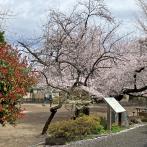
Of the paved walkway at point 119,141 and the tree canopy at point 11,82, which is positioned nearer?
the tree canopy at point 11,82

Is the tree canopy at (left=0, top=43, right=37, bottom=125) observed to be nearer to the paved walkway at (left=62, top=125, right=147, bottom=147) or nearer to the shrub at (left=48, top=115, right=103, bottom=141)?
the paved walkway at (left=62, top=125, right=147, bottom=147)

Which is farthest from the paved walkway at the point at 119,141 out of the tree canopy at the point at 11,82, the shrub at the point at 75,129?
the tree canopy at the point at 11,82

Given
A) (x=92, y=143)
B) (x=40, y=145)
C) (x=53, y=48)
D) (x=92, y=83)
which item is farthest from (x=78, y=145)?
→ (x=92, y=83)

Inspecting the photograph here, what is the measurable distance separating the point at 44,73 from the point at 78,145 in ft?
34.1

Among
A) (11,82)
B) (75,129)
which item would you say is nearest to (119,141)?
(75,129)

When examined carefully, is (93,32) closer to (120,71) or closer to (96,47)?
(96,47)

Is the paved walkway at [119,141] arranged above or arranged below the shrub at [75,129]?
below

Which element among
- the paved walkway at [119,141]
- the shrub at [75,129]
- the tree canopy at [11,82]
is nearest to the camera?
the tree canopy at [11,82]

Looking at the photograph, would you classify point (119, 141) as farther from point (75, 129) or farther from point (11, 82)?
point (11, 82)

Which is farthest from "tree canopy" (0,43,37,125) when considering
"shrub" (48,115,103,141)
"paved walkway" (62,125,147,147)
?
"shrub" (48,115,103,141)

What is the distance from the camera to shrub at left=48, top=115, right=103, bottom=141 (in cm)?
1600

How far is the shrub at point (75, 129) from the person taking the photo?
16.0 meters

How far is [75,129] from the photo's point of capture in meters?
16.1

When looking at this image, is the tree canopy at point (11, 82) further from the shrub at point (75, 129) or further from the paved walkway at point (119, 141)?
the shrub at point (75, 129)
